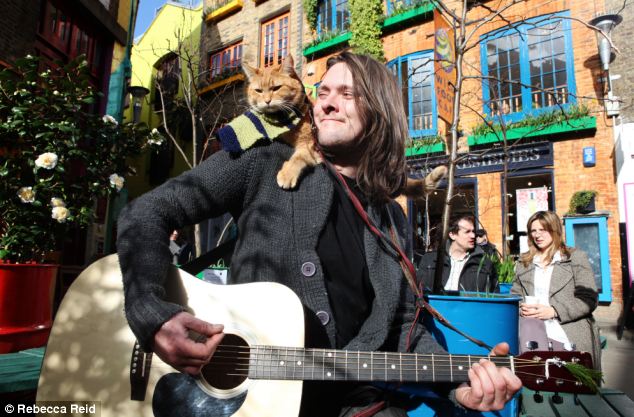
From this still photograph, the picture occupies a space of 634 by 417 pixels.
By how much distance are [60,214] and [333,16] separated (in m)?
12.3

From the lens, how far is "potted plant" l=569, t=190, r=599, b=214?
28.3 ft

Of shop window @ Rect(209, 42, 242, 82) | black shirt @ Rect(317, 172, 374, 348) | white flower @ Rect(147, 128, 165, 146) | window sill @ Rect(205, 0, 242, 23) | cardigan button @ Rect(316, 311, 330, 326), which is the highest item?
window sill @ Rect(205, 0, 242, 23)

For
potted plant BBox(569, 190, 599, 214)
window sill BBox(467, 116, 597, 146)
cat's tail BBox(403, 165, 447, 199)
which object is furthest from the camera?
window sill BBox(467, 116, 597, 146)

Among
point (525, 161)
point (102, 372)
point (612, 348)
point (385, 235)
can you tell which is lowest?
point (612, 348)

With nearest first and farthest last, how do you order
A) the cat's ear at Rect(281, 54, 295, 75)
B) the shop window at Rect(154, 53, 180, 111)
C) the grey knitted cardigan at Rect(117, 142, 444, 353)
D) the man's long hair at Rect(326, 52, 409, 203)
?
the grey knitted cardigan at Rect(117, 142, 444, 353), the man's long hair at Rect(326, 52, 409, 203), the cat's ear at Rect(281, 54, 295, 75), the shop window at Rect(154, 53, 180, 111)

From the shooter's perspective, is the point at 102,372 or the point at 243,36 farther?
the point at 243,36

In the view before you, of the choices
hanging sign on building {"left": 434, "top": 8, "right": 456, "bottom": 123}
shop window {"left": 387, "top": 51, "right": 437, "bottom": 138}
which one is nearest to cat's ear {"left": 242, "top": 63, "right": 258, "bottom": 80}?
hanging sign on building {"left": 434, "top": 8, "right": 456, "bottom": 123}

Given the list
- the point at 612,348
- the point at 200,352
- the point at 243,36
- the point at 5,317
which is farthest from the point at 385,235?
the point at 243,36

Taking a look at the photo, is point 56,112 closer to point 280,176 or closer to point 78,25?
point 280,176

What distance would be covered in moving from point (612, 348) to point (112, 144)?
311 inches

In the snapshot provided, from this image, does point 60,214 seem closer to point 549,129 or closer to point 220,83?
point 549,129

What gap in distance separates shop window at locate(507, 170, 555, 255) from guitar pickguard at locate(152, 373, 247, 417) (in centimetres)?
957

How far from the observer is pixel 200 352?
3.97ft

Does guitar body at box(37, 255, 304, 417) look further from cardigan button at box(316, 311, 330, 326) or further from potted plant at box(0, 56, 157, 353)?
potted plant at box(0, 56, 157, 353)
